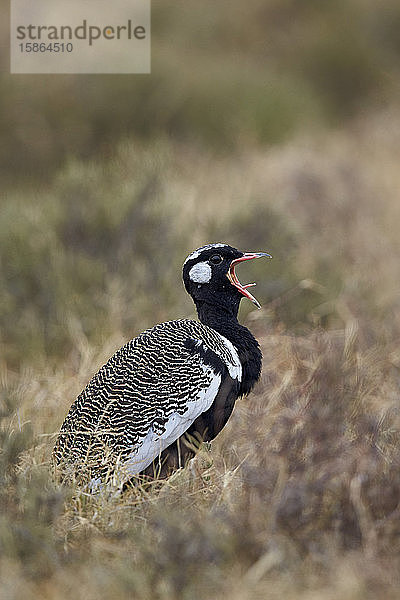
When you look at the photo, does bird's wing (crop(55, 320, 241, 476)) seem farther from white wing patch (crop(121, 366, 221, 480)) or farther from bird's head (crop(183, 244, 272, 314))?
bird's head (crop(183, 244, 272, 314))

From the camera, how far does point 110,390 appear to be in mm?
3113

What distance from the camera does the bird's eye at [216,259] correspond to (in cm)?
334

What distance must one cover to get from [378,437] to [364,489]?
0.29m

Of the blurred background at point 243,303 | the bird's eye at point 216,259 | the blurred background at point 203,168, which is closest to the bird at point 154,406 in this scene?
the blurred background at point 243,303

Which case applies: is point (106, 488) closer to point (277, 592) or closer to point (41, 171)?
point (277, 592)

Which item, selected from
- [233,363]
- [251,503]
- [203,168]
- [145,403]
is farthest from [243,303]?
[203,168]

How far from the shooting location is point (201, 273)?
132 inches

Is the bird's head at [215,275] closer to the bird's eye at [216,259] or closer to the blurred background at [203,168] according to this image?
the bird's eye at [216,259]

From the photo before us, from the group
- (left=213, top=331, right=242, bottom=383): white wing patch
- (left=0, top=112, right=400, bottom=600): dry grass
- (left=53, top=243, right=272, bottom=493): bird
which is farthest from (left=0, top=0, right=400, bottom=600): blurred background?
Answer: (left=213, top=331, right=242, bottom=383): white wing patch

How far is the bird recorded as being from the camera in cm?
303

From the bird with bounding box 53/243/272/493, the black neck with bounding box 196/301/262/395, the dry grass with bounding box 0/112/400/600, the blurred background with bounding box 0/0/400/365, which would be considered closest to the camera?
the dry grass with bounding box 0/112/400/600

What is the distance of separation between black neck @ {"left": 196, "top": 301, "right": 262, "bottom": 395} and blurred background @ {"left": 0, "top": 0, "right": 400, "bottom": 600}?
0.18 metres

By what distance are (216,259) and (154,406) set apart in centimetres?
67

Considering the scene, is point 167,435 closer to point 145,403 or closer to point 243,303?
point 145,403
